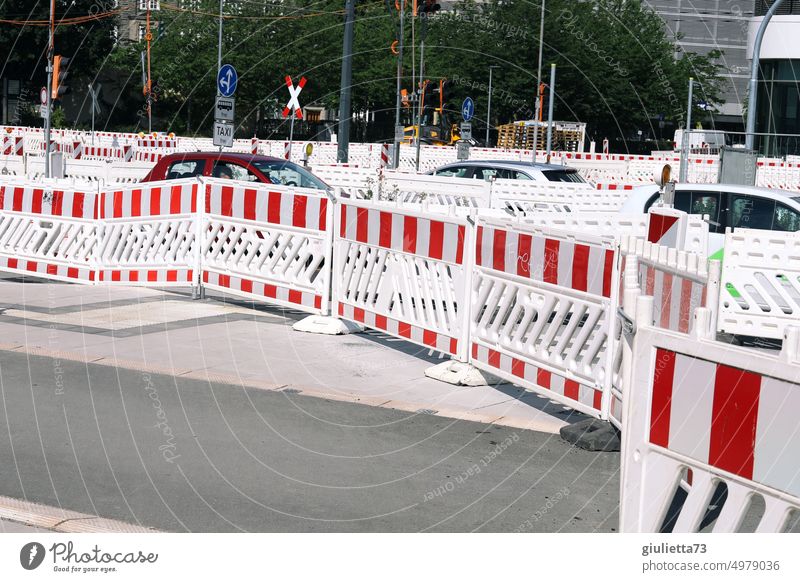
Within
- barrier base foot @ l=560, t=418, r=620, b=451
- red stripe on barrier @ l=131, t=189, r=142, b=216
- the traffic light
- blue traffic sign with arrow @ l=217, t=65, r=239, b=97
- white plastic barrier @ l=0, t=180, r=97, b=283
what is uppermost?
the traffic light

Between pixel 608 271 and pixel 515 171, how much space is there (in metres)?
14.1

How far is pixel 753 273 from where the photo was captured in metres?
11.5

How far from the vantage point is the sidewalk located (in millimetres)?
8688

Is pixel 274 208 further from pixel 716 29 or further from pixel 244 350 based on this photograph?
pixel 716 29

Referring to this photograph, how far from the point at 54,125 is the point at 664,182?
56.8 meters

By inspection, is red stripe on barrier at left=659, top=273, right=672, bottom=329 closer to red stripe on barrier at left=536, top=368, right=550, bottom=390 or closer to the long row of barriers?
the long row of barriers

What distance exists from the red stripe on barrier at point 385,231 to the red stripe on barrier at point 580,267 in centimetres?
272

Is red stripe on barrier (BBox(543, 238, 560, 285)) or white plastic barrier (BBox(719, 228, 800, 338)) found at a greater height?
red stripe on barrier (BBox(543, 238, 560, 285))

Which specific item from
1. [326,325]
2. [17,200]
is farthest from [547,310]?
[17,200]

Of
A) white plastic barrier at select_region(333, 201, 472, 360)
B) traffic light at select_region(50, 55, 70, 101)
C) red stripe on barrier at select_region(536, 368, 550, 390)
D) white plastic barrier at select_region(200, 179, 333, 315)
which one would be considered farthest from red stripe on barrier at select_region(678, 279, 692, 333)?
traffic light at select_region(50, 55, 70, 101)

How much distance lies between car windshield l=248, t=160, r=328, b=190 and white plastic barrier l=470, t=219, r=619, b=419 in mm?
7316

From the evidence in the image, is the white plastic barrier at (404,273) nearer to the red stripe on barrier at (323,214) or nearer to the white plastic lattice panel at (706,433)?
the red stripe on barrier at (323,214)

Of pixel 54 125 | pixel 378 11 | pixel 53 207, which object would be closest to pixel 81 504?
pixel 53 207

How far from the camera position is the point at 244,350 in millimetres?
10281
